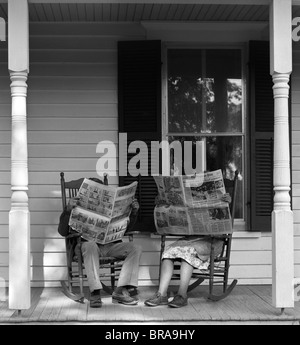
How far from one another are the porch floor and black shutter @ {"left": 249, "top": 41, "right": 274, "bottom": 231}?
878 millimetres

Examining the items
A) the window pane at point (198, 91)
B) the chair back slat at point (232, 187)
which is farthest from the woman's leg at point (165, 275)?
the window pane at point (198, 91)

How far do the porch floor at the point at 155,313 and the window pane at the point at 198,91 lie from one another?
164 centimetres

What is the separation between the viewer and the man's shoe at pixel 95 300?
4.99 m

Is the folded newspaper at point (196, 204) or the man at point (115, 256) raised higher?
the folded newspaper at point (196, 204)

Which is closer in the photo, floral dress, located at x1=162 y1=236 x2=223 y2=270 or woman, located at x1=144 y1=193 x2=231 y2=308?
woman, located at x1=144 y1=193 x2=231 y2=308

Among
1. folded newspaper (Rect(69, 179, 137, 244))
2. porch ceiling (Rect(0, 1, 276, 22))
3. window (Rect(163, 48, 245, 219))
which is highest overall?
porch ceiling (Rect(0, 1, 276, 22))

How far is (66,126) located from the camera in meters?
6.06

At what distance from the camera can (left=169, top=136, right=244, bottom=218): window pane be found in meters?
6.12

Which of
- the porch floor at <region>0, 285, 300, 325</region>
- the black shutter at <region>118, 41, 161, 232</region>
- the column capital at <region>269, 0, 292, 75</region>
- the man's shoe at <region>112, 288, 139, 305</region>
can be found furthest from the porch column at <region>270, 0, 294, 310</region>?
the black shutter at <region>118, 41, 161, 232</region>

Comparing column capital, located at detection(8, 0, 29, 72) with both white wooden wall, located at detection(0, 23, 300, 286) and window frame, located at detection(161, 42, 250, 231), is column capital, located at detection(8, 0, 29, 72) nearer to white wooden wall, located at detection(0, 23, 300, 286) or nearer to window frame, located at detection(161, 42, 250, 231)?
white wooden wall, located at detection(0, 23, 300, 286)

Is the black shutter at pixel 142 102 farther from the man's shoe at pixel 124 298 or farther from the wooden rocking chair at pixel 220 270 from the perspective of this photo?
the man's shoe at pixel 124 298

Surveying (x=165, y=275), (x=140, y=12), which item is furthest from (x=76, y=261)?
(x=140, y=12)

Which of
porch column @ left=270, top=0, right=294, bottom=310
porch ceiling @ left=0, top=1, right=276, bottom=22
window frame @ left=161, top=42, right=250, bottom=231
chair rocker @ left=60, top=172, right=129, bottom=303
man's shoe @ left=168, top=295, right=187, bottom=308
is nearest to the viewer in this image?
porch column @ left=270, top=0, right=294, bottom=310
